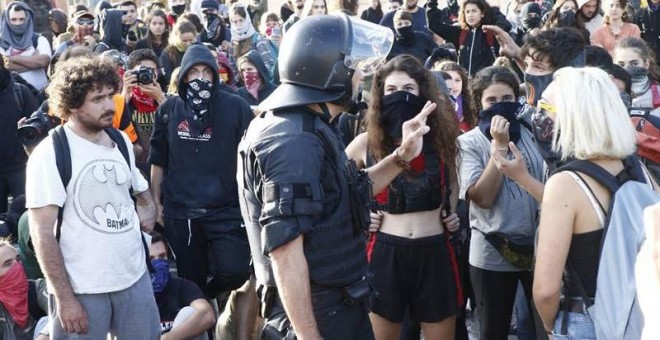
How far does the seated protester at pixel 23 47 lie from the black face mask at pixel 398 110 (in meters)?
5.04

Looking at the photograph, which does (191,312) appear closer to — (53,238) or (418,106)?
(53,238)

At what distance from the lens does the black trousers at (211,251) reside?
225 inches

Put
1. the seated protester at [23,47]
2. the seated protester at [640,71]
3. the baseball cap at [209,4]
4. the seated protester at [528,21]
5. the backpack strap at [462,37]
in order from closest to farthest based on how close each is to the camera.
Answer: the seated protester at [640,71] < the seated protester at [23,47] < the backpack strap at [462,37] < the seated protester at [528,21] < the baseball cap at [209,4]

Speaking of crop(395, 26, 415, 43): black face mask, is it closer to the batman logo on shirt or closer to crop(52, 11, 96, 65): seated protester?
crop(52, 11, 96, 65): seated protester

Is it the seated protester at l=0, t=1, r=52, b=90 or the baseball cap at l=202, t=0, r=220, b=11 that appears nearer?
the seated protester at l=0, t=1, r=52, b=90

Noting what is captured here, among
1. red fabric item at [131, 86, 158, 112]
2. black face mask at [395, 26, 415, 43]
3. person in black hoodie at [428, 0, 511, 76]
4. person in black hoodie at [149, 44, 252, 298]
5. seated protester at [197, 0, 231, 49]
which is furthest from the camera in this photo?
seated protester at [197, 0, 231, 49]

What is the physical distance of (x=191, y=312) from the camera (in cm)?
534

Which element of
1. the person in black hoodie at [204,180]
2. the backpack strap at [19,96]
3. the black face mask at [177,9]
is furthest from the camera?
the black face mask at [177,9]

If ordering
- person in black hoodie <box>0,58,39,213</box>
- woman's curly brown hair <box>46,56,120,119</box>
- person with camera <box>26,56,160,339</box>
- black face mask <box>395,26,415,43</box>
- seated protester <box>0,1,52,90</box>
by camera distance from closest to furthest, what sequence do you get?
person with camera <box>26,56,160,339</box>, woman's curly brown hair <box>46,56,120,119</box>, person in black hoodie <box>0,58,39,213</box>, seated protester <box>0,1,52,90</box>, black face mask <box>395,26,415,43</box>

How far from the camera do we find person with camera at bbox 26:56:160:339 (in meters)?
4.05

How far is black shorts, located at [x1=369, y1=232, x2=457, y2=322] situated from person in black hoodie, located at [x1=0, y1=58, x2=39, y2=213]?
147 inches

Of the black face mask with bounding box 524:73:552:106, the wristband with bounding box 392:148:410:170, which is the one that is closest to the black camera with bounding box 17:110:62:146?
the wristband with bounding box 392:148:410:170

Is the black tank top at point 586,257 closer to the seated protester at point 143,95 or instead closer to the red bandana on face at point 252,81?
the seated protester at point 143,95

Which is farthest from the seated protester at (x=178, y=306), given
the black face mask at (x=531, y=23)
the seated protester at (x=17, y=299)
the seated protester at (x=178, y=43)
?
the black face mask at (x=531, y=23)
